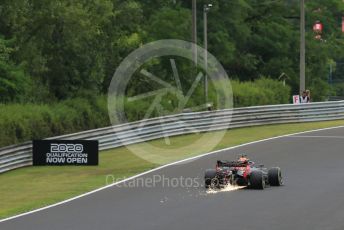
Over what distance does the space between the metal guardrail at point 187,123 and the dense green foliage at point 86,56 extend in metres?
1.20

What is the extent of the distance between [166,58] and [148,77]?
396 centimetres

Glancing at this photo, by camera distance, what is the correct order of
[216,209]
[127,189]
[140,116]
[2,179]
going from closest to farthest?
[216,209] < [127,189] < [2,179] < [140,116]

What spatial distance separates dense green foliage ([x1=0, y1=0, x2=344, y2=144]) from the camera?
1250 inches

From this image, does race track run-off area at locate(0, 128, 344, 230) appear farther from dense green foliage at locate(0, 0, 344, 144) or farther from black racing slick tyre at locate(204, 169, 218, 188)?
dense green foliage at locate(0, 0, 344, 144)

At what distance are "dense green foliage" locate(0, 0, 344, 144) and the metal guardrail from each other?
1.20 meters

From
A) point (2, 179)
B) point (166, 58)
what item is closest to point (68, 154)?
point (2, 179)

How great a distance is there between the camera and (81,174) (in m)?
24.4

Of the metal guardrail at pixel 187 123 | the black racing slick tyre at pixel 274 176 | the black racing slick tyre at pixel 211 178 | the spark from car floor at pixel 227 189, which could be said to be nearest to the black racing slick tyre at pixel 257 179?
the spark from car floor at pixel 227 189

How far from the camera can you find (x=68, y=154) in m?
26.5

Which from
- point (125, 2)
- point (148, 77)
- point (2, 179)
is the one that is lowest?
point (2, 179)

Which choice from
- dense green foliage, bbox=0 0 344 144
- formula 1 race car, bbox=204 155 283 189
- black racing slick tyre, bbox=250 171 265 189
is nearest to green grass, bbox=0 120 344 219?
dense green foliage, bbox=0 0 344 144

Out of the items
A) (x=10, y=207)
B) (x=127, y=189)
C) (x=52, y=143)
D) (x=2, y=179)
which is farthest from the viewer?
(x=52, y=143)

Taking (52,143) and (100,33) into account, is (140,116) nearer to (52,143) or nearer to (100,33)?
(100,33)

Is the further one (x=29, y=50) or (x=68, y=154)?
(x=29, y=50)
